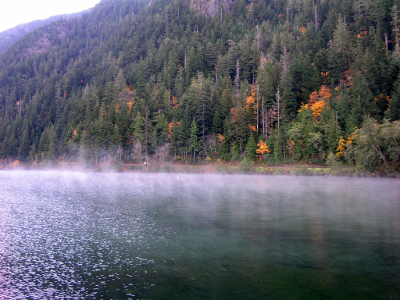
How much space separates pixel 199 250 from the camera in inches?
622

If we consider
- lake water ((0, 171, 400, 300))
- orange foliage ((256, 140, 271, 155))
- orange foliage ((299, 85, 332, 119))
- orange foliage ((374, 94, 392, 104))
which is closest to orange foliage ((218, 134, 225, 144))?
orange foliage ((256, 140, 271, 155))

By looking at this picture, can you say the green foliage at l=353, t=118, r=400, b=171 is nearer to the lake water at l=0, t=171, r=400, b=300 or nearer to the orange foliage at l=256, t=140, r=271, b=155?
the orange foliage at l=256, t=140, r=271, b=155

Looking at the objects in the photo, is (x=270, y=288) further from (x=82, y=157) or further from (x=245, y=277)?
(x=82, y=157)

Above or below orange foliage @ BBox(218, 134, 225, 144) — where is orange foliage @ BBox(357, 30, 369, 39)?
above

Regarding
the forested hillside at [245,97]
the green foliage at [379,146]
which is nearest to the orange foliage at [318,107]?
the forested hillside at [245,97]

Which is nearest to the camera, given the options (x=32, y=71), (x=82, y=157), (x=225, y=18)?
(x=82, y=157)

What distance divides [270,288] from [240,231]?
333 inches

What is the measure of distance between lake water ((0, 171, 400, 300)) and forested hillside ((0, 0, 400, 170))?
34.6 metres

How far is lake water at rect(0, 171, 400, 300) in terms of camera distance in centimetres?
1132

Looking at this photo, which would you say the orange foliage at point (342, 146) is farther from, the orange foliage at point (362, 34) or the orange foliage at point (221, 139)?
the orange foliage at point (362, 34)

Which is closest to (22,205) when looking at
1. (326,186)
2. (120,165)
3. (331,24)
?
(326,186)

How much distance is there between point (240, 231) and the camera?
1975 centimetres

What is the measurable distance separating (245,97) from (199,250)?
6534 cm

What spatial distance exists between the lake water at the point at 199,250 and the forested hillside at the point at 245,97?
114 ft
